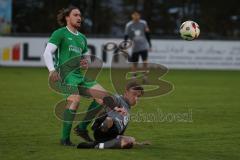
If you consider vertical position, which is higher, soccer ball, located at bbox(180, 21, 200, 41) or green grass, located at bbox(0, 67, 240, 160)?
soccer ball, located at bbox(180, 21, 200, 41)

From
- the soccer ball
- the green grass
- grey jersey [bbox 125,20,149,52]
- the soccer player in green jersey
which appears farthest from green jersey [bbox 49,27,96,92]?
grey jersey [bbox 125,20,149,52]

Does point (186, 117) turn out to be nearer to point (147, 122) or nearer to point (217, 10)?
point (147, 122)

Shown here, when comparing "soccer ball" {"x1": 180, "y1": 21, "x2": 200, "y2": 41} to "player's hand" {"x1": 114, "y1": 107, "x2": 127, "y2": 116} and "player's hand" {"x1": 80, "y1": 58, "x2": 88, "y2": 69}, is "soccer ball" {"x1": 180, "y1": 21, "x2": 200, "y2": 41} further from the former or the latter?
"player's hand" {"x1": 114, "y1": 107, "x2": 127, "y2": 116}

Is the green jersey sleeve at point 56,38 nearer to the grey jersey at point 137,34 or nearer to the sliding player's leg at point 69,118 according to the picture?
the sliding player's leg at point 69,118

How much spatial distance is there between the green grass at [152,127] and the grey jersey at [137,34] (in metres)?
2.37

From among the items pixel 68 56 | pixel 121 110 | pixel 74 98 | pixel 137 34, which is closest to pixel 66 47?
pixel 68 56

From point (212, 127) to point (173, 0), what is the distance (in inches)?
830

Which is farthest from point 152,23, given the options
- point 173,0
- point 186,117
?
point 186,117

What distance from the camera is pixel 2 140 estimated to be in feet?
34.4

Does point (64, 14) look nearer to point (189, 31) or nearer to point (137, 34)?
point (189, 31)

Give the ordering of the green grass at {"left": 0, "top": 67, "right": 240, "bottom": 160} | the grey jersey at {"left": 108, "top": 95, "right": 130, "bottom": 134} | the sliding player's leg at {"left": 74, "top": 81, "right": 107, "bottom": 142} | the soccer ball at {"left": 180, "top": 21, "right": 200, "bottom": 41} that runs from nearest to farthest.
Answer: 1. the green grass at {"left": 0, "top": 67, "right": 240, "bottom": 160}
2. the grey jersey at {"left": 108, "top": 95, "right": 130, "bottom": 134}
3. the sliding player's leg at {"left": 74, "top": 81, "right": 107, "bottom": 142}
4. the soccer ball at {"left": 180, "top": 21, "right": 200, "bottom": 41}

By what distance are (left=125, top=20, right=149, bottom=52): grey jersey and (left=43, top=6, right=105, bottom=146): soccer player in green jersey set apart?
12915mm

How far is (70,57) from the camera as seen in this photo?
10.4 meters

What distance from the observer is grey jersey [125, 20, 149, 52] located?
924 inches
